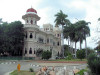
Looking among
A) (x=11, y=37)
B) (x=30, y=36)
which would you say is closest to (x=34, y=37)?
(x=30, y=36)

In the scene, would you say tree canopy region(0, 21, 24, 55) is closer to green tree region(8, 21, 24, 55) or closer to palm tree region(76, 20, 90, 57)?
green tree region(8, 21, 24, 55)

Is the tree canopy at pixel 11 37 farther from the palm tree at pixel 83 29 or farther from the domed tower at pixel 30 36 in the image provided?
the palm tree at pixel 83 29

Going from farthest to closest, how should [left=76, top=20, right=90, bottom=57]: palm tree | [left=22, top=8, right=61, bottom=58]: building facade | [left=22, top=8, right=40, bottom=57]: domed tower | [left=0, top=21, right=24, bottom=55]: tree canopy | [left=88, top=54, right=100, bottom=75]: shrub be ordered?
[left=76, top=20, right=90, bottom=57]: palm tree < [left=22, top=8, right=61, bottom=58]: building facade < [left=22, top=8, right=40, bottom=57]: domed tower < [left=0, top=21, right=24, bottom=55]: tree canopy < [left=88, top=54, right=100, bottom=75]: shrub

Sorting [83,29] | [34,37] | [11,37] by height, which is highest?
[83,29]

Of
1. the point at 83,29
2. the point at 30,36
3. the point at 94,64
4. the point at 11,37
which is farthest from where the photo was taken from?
the point at 83,29

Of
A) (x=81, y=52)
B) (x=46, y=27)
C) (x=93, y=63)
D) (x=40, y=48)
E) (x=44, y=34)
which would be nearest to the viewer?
(x=93, y=63)

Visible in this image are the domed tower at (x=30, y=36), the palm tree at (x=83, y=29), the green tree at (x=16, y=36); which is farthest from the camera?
the palm tree at (x=83, y=29)

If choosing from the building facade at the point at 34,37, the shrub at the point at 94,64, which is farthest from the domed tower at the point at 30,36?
the shrub at the point at 94,64

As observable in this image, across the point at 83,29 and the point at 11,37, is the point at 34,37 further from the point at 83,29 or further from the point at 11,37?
the point at 83,29

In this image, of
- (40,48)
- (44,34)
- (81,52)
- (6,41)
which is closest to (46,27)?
(44,34)

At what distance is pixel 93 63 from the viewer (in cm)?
834

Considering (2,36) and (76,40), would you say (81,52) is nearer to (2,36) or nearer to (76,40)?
(76,40)

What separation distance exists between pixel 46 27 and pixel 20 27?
14881mm

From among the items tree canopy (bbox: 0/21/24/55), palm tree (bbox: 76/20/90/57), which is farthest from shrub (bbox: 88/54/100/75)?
palm tree (bbox: 76/20/90/57)
